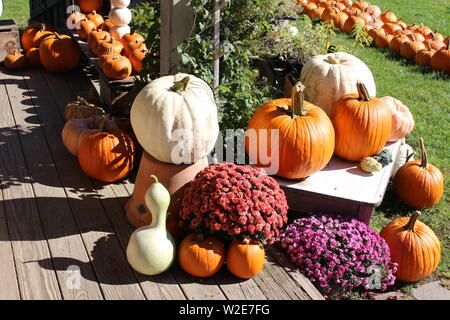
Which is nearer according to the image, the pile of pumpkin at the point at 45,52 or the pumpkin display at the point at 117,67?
the pumpkin display at the point at 117,67

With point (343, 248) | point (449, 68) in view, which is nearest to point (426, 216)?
point (343, 248)

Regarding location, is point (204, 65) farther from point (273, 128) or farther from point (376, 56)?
point (376, 56)

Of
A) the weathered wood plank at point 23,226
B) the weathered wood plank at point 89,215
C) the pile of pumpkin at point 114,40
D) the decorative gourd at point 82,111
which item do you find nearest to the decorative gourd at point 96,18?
the pile of pumpkin at point 114,40

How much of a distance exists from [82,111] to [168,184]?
1651mm

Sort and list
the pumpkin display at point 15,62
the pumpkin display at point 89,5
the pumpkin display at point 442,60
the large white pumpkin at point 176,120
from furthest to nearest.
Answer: the pumpkin display at point 442,60
the pumpkin display at point 89,5
the pumpkin display at point 15,62
the large white pumpkin at point 176,120

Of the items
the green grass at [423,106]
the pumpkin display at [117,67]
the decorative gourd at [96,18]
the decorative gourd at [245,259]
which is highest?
the decorative gourd at [96,18]

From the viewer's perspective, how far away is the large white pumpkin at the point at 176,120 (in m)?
3.52

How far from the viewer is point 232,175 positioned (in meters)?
3.51

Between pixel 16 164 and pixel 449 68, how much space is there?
222 inches

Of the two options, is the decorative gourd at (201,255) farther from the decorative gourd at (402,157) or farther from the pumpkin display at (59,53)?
the pumpkin display at (59,53)

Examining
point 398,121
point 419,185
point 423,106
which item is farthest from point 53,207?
point 423,106

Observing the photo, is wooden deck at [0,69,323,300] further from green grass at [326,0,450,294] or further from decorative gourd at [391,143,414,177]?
decorative gourd at [391,143,414,177]

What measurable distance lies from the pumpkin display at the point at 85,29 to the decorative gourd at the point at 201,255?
11.4 feet

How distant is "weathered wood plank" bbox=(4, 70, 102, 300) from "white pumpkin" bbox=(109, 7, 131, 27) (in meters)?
1.19
